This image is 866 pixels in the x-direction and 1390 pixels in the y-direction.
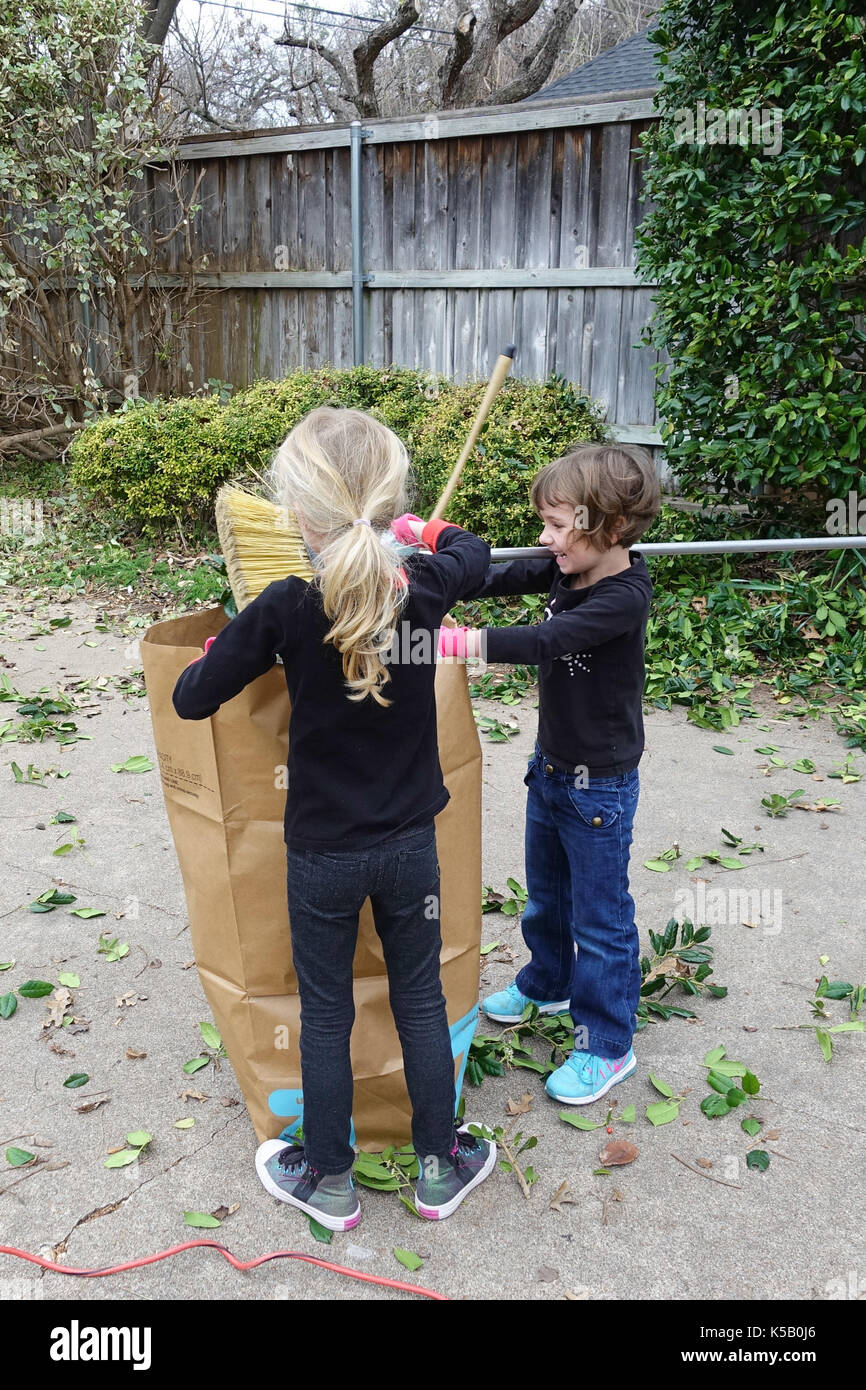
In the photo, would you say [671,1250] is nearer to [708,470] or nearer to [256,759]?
[256,759]

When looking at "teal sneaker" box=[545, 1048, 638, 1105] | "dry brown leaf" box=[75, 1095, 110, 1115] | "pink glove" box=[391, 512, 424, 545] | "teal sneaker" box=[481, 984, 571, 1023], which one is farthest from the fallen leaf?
"pink glove" box=[391, 512, 424, 545]

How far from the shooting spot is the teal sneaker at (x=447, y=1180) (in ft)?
6.79

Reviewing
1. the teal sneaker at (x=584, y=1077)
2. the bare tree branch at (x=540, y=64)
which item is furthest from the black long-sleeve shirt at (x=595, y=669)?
the bare tree branch at (x=540, y=64)

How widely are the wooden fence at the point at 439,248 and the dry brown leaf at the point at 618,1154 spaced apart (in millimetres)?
4795

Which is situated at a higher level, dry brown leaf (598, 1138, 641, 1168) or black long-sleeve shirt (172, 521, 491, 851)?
black long-sleeve shirt (172, 521, 491, 851)

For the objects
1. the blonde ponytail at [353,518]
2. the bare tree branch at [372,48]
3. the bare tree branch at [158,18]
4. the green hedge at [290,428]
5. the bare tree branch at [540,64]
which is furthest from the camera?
the bare tree branch at [540,64]

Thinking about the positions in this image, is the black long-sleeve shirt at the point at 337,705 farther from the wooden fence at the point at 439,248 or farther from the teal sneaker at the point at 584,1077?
the wooden fence at the point at 439,248

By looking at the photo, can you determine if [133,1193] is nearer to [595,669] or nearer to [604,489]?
[595,669]

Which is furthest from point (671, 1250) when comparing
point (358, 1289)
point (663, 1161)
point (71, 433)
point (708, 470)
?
point (71, 433)

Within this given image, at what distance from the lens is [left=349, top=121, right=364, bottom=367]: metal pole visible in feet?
24.7

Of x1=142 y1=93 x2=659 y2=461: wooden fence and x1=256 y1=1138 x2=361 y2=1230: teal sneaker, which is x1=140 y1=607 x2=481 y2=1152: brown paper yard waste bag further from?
x1=142 y1=93 x2=659 y2=461: wooden fence

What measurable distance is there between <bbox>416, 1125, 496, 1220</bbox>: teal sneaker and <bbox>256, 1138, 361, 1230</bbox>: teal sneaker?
0.13 meters

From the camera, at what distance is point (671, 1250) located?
1.98m

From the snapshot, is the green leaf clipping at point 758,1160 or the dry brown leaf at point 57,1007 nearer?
the green leaf clipping at point 758,1160
